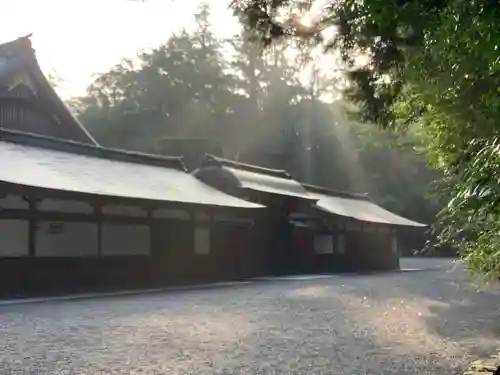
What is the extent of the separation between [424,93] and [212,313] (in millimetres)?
6173

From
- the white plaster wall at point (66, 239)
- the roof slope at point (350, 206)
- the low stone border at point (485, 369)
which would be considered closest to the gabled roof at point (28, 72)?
the white plaster wall at point (66, 239)

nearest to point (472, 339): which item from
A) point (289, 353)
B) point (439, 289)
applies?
point (289, 353)

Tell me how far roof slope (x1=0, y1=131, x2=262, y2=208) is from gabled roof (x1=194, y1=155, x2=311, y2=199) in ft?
3.49

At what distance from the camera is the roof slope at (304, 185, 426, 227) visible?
21500 millimetres

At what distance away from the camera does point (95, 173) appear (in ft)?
45.2

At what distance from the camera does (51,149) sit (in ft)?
47.1

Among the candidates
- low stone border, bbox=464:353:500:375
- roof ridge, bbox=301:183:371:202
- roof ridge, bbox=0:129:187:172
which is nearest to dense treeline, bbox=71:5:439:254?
roof ridge, bbox=301:183:371:202

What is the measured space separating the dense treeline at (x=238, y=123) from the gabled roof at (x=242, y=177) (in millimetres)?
10411

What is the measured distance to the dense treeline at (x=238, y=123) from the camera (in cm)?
3300

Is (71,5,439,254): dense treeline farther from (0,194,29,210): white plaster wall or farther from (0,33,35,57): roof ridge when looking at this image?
(0,194,29,210): white plaster wall

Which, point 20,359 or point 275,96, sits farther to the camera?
point 275,96

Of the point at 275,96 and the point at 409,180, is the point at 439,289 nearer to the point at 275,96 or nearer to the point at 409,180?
the point at 409,180

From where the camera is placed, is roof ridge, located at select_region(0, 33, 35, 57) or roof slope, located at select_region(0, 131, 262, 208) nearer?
roof slope, located at select_region(0, 131, 262, 208)

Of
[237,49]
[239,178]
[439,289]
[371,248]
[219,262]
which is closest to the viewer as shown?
[439,289]
